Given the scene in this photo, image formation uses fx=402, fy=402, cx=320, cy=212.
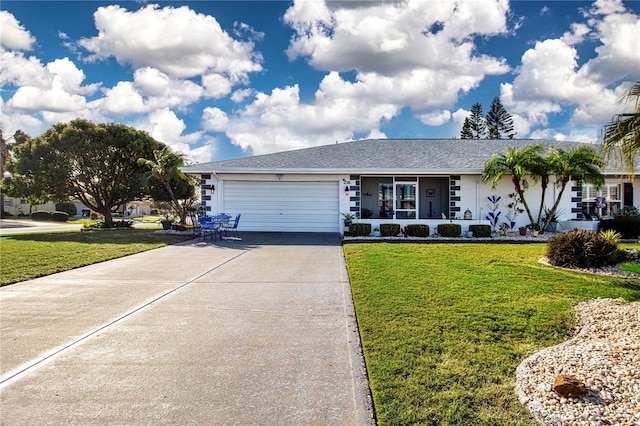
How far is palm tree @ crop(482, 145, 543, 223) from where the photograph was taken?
14.7 m

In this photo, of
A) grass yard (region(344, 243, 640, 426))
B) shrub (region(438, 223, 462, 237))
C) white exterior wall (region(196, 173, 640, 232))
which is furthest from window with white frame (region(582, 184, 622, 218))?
grass yard (region(344, 243, 640, 426))

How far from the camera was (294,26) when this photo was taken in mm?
14523

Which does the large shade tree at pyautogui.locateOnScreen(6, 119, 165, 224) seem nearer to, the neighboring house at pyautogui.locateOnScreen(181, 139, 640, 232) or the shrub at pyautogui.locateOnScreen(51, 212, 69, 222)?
the neighboring house at pyautogui.locateOnScreen(181, 139, 640, 232)

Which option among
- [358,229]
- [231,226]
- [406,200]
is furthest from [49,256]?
[406,200]

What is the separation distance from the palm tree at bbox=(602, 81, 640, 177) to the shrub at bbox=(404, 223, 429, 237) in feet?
28.1

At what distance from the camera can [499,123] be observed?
4569cm

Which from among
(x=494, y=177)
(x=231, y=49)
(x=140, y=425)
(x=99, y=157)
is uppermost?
(x=231, y=49)

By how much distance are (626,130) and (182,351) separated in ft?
24.2

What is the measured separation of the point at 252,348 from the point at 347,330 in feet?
3.90

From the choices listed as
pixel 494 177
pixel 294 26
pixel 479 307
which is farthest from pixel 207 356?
pixel 494 177

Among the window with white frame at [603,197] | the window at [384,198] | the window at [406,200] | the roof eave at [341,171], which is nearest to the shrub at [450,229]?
the roof eave at [341,171]

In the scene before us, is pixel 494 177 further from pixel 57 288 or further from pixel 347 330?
pixel 57 288

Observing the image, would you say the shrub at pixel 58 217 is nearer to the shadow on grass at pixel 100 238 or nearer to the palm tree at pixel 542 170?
the shadow on grass at pixel 100 238

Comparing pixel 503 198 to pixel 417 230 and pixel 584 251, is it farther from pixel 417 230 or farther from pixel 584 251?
pixel 584 251
